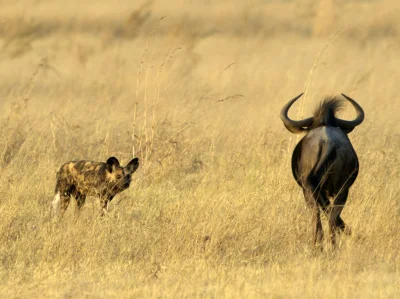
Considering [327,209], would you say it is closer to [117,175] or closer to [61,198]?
[117,175]

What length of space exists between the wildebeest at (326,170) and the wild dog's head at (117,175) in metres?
1.69

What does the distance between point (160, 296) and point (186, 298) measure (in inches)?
6.7

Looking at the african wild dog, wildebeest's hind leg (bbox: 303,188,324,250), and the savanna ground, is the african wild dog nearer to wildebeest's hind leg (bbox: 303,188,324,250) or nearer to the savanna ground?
the savanna ground

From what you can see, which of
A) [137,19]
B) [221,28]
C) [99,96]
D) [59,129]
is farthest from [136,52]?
[59,129]

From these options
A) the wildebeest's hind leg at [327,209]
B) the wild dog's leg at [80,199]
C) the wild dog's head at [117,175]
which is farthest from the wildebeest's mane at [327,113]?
the wild dog's leg at [80,199]

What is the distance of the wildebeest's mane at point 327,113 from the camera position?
27.8ft

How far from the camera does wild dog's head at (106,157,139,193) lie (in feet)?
30.6

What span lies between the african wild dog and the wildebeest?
1749mm

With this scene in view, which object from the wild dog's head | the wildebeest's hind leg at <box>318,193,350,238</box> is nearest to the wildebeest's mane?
the wildebeest's hind leg at <box>318,193,350,238</box>

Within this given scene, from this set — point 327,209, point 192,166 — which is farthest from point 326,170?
point 192,166

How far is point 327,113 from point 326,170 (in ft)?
1.85

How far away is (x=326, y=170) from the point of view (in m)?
8.14

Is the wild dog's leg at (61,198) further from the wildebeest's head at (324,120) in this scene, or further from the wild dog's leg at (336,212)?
the wild dog's leg at (336,212)

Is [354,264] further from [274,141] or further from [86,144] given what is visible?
[86,144]
